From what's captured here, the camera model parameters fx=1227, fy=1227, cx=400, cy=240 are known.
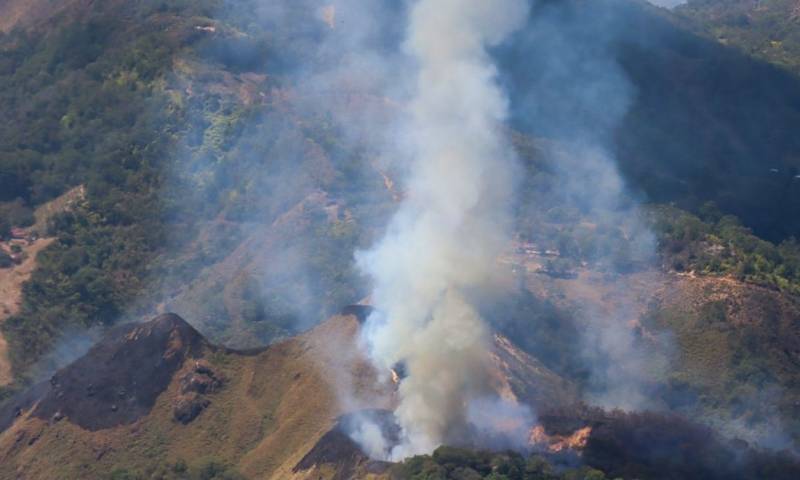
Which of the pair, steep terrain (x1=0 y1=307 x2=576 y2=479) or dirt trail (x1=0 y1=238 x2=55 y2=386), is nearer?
steep terrain (x1=0 y1=307 x2=576 y2=479)

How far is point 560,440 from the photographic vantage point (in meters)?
72.8

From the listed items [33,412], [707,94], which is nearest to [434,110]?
[33,412]

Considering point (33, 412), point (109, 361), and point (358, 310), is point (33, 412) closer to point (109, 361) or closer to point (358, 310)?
point (109, 361)

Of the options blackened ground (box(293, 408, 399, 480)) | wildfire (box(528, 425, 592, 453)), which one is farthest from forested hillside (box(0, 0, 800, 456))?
blackened ground (box(293, 408, 399, 480))

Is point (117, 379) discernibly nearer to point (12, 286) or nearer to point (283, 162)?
point (12, 286)

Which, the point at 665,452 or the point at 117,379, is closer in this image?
the point at 665,452

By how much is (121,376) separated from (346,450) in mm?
20161

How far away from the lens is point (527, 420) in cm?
7562

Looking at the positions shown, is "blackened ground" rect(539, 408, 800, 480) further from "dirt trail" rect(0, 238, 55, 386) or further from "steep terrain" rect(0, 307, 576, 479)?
"dirt trail" rect(0, 238, 55, 386)

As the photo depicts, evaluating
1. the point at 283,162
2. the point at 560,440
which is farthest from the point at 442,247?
the point at 283,162

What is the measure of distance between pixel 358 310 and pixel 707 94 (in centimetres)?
5807

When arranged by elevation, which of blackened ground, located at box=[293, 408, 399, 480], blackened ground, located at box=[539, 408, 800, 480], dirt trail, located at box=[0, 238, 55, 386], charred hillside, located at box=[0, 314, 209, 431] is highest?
blackened ground, located at box=[539, 408, 800, 480]

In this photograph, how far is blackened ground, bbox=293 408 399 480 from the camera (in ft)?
230

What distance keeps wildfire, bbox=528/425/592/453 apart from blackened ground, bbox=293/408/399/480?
8.47 m
